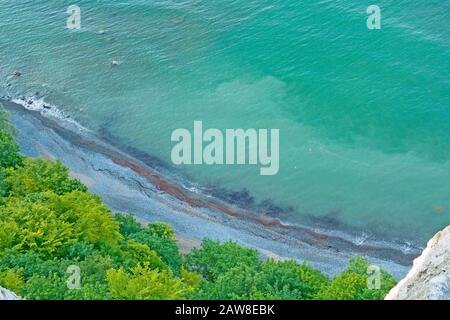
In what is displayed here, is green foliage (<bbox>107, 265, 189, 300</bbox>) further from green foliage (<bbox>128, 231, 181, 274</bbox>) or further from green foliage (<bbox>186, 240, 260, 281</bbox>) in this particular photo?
green foliage (<bbox>128, 231, 181, 274</bbox>)

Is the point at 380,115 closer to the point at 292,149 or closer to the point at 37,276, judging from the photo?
the point at 292,149

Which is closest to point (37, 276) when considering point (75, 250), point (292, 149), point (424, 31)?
point (75, 250)

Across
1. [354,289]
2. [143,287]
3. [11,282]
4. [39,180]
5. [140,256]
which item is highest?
[39,180]

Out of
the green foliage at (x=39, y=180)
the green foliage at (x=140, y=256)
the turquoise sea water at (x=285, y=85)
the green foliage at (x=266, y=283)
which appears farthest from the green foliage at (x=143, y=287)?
the turquoise sea water at (x=285, y=85)

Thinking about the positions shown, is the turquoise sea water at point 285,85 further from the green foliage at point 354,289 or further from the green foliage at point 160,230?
the green foliage at point 354,289

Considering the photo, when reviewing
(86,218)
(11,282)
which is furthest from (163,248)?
(11,282)

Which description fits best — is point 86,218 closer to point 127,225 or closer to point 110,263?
point 110,263

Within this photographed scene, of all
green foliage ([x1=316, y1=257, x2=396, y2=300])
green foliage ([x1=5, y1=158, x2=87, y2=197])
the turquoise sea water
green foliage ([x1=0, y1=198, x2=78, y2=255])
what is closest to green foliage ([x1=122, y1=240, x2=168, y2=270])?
green foliage ([x1=0, y1=198, x2=78, y2=255])
